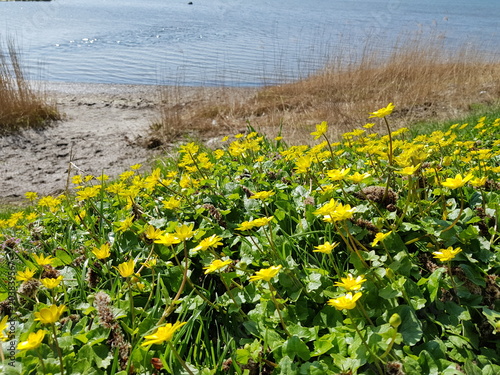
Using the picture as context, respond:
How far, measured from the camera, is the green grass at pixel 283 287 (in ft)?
3.99

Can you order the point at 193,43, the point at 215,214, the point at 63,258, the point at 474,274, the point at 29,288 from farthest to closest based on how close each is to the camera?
the point at 193,43 < the point at 215,214 < the point at 63,258 < the point at 29,288 < the point at 474,274

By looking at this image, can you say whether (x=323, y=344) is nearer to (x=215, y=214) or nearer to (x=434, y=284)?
(x=434, y=284)

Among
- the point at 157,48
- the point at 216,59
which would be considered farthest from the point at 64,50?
the point at 216,59

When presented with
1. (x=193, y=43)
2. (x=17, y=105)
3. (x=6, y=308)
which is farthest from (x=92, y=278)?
(x=193, y=43)

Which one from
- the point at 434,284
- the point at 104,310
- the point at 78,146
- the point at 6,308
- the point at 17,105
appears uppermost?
→ the point at 434,284

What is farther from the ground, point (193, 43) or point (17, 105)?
point (17, 105)

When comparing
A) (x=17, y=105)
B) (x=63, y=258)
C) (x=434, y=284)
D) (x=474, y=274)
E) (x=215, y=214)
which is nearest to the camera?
(x=434, y=284)

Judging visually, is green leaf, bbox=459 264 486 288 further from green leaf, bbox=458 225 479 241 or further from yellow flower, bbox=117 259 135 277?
yellow flower, bbox=117 259 135 277

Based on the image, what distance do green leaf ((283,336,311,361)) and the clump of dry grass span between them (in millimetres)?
7261

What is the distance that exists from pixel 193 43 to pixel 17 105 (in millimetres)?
10336

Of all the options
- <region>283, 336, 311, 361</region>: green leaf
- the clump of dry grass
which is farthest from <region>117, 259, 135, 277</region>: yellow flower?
the clump of dry grass

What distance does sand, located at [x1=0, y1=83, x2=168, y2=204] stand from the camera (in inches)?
215

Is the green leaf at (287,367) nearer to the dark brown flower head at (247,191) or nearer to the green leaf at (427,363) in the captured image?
the green leaf at (427,363)

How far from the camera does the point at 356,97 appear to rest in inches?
317
